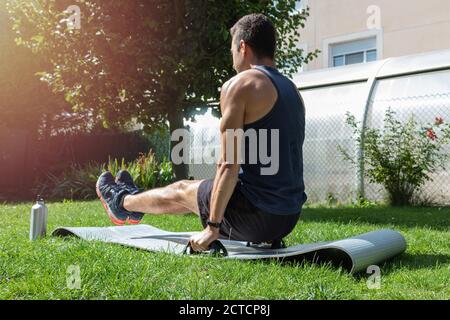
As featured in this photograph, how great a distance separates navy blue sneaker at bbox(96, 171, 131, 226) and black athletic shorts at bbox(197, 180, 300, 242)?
807 millimetres

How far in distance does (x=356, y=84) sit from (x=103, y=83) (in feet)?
15.1

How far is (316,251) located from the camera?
2941 mm

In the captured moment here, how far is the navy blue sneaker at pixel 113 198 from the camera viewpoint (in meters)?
3.79

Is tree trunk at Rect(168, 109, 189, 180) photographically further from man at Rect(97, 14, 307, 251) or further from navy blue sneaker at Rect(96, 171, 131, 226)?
man at Rect(97, 14, 307, 251)

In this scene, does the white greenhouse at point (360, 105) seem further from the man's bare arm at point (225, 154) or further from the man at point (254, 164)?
the man's bare arm at point (225, 154)

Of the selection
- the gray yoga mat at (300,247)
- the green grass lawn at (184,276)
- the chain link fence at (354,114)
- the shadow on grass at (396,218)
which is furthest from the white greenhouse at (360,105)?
the gray yoga mat at (300,247)

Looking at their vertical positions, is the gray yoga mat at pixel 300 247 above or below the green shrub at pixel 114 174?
below

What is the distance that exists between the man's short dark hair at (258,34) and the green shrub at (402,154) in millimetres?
5365

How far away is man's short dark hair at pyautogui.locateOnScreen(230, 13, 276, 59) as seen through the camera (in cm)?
315

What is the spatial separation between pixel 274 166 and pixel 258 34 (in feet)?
2.68

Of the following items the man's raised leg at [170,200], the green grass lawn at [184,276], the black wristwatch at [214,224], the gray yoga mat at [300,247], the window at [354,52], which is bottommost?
the green grass lawn at [184,276]

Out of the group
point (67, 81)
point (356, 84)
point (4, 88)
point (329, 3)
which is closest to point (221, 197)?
point (67, 81)

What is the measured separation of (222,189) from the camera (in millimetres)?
2965

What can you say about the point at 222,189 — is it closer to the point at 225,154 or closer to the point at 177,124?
the point at 225,154
